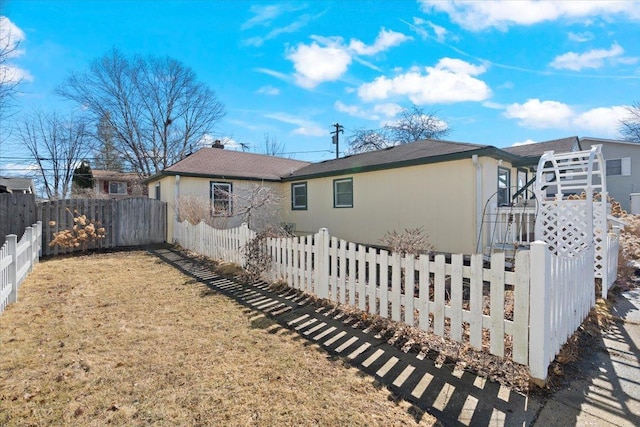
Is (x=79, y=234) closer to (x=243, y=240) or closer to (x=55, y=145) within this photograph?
(x=243, y=240)

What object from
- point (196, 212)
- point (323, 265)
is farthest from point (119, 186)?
point (323, 265)

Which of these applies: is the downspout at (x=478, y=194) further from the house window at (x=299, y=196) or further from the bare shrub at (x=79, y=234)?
the bare shrub at (x=79, y=234)

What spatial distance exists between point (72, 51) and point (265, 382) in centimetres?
2139

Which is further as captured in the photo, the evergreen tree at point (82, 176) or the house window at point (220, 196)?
the evergreen tree at point (82, 176)

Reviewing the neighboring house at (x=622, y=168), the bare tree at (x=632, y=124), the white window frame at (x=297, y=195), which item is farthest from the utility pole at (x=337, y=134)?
the bare tree at (x=632, y=124)

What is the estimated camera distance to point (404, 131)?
30.0 metres

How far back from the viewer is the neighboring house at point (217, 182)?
1158 cm

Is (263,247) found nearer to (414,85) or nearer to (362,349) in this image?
(362,349)

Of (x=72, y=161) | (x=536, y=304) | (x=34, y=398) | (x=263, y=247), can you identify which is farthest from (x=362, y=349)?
(x=72, y=161)

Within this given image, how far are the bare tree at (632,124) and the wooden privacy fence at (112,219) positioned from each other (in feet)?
120

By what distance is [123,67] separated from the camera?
2364 centimetres

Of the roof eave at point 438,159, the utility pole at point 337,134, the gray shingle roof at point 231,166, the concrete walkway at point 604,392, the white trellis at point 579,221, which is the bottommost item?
the concrete walkway at point 604,392

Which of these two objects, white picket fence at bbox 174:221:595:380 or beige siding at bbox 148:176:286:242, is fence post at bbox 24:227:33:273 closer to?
beige siding at bbox 148:176:286:242

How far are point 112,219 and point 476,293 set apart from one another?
11946 mm
